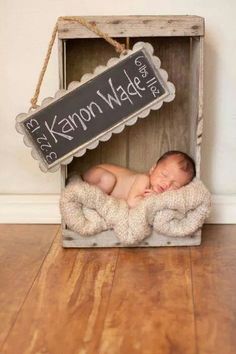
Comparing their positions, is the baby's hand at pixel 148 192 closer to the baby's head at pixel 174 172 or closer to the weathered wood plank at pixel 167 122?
the baby's head at pixel 174 172

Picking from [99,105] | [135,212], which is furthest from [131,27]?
[135,212]

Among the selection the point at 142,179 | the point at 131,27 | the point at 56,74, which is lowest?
the point at 142,179

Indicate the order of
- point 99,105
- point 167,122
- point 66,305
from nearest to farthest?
point 66,305, point 99,105, point 167,122

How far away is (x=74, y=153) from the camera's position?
1574 millimetres

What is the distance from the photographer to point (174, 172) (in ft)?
5.42

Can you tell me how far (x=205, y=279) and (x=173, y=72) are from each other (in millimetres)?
661

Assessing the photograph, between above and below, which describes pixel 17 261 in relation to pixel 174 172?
below

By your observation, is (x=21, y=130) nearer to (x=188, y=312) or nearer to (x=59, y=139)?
(x=59, y=139)

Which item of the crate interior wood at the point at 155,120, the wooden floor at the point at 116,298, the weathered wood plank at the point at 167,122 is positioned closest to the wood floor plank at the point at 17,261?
the wooden floor at the point at 116,298

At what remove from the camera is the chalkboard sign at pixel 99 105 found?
1.53 m

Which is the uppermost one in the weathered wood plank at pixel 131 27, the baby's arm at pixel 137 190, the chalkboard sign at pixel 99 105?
the weathered wood plank at pixel 131 27

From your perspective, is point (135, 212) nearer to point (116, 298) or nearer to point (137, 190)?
point (137, 190)

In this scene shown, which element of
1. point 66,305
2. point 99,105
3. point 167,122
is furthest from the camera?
point 167,122

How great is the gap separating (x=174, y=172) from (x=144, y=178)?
3.8 inches
